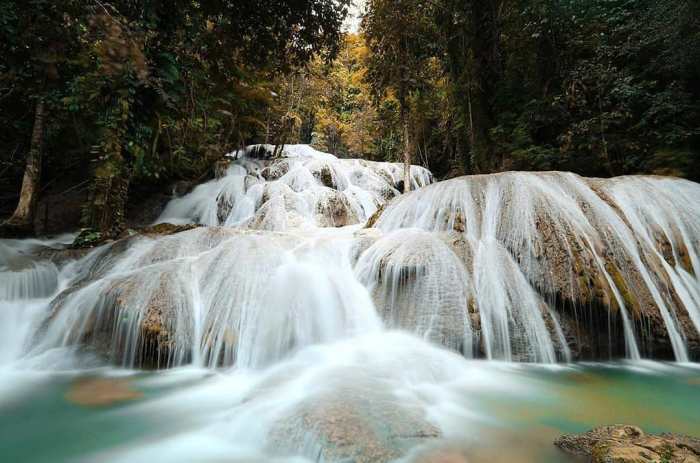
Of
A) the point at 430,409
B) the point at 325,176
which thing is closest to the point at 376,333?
the point at 430,409

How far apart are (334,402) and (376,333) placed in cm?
194

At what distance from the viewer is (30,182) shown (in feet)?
24.4

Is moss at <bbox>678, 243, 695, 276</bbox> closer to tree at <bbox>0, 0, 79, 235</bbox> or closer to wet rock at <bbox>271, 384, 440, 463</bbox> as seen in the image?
wet rock at <bbox>271, 384, 440, 463</bbox>

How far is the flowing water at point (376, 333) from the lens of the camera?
2.53 metres

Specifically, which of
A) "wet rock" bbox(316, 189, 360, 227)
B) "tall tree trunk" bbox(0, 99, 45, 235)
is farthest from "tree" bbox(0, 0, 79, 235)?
"wet rock" bbox(316, 189, 360, 227)

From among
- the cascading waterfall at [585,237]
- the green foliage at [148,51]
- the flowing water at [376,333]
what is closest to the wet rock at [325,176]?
the green foliage at [148,51]

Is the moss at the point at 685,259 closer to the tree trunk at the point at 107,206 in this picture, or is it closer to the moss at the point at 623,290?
the moss at the point at 623,290

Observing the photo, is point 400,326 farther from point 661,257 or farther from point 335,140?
point 335,140

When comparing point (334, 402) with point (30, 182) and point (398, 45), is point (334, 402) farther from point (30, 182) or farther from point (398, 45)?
Result: point (398, 45)

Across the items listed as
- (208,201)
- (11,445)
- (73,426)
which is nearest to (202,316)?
(73,426)

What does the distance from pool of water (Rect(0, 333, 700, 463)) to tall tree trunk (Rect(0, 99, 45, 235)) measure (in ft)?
17.1

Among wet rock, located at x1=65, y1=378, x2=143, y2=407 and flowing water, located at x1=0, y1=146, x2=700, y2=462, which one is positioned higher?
flowing water, located at x1=0, y1=146, x2=700, y2=462

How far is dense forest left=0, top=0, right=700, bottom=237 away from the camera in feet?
14.1

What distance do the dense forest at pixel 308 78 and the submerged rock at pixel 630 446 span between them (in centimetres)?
317
